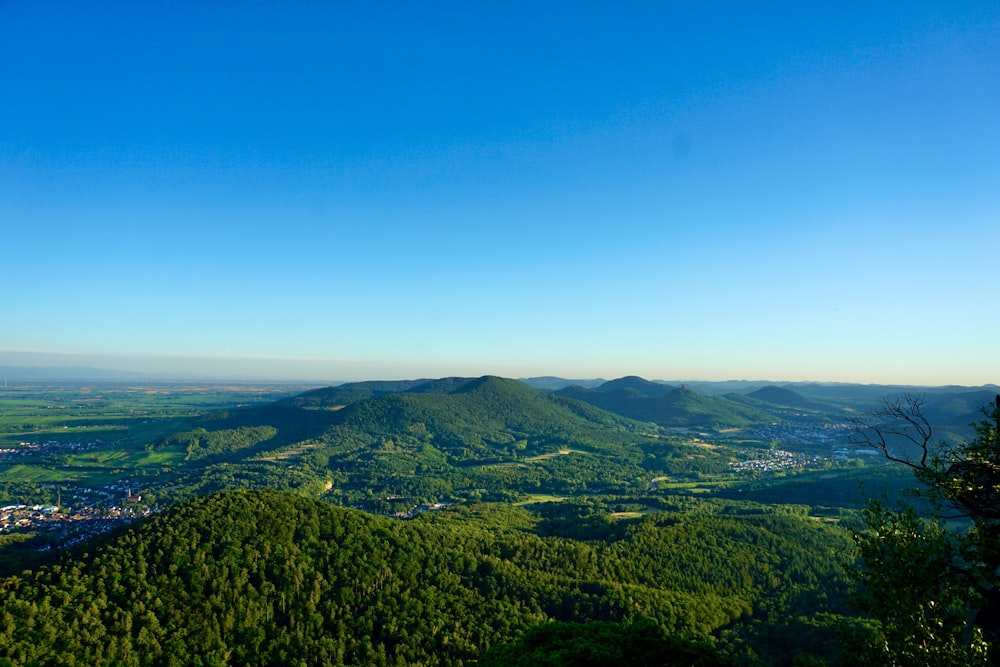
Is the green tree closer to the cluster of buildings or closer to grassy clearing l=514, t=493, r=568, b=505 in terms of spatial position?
the cluster of buildings

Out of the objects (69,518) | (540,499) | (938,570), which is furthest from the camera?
(540,499)

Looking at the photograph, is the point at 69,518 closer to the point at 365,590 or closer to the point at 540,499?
the point at 365,590

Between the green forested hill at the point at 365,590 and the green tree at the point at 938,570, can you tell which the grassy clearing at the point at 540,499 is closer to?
the green forested hill at the point at 365,590

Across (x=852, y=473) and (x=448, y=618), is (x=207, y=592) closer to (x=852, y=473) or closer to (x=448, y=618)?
(x=448, y=618)

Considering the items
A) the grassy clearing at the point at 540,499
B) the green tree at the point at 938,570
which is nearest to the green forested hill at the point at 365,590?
the green tree at the point at 938,570

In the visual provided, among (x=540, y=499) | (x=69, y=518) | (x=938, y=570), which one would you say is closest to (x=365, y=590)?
(x=938, y=570)

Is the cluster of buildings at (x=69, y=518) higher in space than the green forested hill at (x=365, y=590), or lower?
lower

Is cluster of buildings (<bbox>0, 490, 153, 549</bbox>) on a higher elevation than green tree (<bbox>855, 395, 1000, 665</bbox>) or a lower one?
lower

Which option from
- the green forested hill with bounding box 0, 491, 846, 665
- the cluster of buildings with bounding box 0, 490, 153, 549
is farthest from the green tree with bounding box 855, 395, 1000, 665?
the cluster of buildings with bounding box 0, 490, 153, 549

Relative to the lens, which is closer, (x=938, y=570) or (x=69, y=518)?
(x=938, y=570)
